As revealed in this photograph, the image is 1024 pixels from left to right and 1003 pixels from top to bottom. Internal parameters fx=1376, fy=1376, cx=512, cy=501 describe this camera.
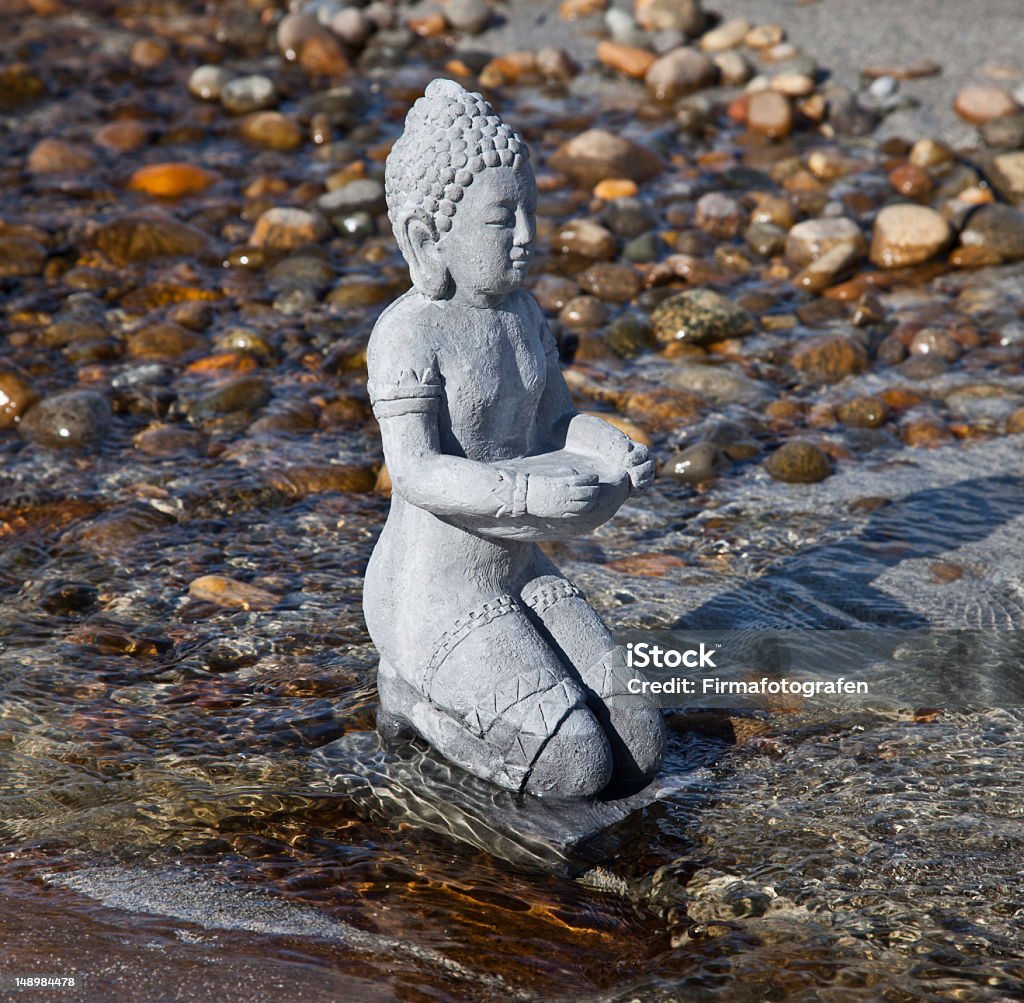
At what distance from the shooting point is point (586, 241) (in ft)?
30.1

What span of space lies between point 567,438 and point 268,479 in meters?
2.73

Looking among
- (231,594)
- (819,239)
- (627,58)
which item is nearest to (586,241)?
(819,239)

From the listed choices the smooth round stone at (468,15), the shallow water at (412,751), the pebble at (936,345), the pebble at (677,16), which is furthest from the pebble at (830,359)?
the smooth round stone at (468,15)

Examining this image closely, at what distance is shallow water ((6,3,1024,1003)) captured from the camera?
3.61 metres

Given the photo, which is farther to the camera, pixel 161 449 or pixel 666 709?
pixel 161 449

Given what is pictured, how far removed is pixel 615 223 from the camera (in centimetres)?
952

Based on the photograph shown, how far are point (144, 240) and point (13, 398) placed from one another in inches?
95.3

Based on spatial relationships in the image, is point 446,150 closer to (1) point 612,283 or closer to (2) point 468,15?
(1) point 612,283

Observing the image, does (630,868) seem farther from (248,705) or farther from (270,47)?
(270,47)

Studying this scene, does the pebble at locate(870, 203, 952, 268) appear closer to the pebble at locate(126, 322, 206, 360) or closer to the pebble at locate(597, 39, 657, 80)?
the pebble at locate(597, 39, 657, 80)

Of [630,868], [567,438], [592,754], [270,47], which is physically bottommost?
[630,868]

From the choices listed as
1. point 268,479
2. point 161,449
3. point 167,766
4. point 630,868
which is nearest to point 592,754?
point 630,868

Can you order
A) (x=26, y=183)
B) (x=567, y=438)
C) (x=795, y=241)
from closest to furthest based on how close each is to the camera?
(x=567, y=438)
(x=795, y=241)
(x=26, y=183)

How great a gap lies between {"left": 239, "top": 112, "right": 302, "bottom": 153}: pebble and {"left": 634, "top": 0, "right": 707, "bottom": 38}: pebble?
348 cm
